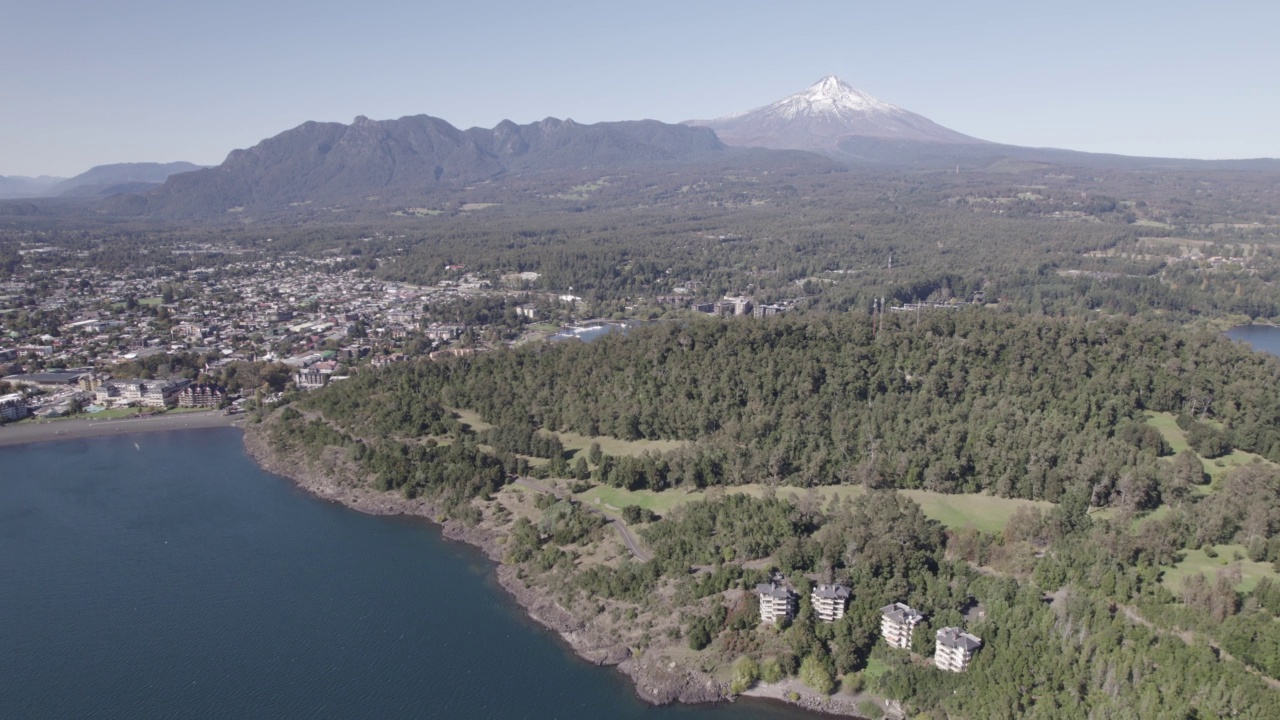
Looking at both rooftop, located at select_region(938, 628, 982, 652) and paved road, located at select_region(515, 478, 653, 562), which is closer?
rooftop, located at select_region(938, 628, 982, 652)

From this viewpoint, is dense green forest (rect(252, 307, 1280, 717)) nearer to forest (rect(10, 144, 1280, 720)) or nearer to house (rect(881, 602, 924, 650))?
forest (rect(10, 144, 1280, 720))

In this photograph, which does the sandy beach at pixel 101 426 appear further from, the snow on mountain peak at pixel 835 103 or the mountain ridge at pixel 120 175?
the mountain ridge at pixel 120 175

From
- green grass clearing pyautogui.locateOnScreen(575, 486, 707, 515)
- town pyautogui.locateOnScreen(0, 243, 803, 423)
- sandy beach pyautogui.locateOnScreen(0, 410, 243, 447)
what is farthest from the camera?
town pyautogui.locateOnScreen(0, 243, 803, 423)

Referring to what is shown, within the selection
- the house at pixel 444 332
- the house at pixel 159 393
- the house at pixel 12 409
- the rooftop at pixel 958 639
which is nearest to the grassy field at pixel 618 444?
the rooftop at pixel 958 639

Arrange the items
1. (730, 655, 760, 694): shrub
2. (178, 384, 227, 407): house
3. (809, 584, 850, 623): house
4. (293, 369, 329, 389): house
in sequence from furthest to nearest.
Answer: (293, 369, 329, 389): house → (178, 384, 227, 407): house → (809, 584, 850, 623): house → (730, 655, 760, 694): shrub

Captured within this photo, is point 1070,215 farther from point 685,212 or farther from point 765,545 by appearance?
point 765,545

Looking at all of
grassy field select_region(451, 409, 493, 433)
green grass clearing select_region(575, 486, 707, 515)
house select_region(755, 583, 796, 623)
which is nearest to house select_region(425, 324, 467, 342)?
grassy field select_region(451, 409, 493, 433)

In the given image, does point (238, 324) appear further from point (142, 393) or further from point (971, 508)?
point (971, 508)
